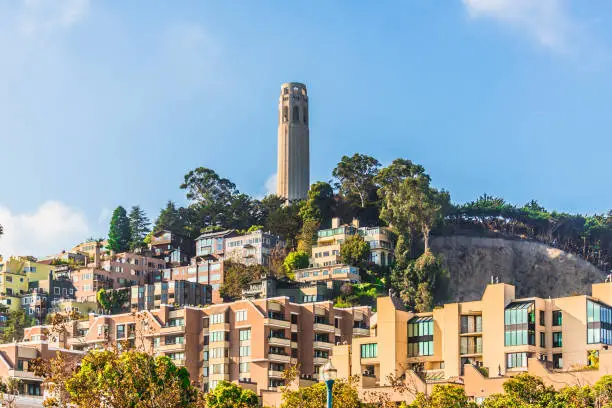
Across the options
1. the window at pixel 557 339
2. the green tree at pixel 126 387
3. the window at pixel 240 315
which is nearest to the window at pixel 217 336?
the window at pixel 240 315

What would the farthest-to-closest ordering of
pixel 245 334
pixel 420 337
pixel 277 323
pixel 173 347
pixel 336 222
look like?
pixel 336 222
pixel 173 347
pixel 245 334
pixel 277 323
pixel 420 337

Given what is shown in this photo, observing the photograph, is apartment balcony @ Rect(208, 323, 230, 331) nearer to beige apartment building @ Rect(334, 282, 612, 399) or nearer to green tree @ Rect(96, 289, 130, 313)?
beige apartment building @ Rect(334, 282, 612, 399)

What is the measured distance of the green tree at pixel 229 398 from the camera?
80125 mm

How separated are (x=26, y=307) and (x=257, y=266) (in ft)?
97.7

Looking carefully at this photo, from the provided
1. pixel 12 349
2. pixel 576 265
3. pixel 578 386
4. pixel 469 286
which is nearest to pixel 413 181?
pixel 469 286

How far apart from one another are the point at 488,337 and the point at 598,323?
8406 millimetres

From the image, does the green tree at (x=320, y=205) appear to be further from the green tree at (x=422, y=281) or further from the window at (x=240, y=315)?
the window at (x=240, y=315)

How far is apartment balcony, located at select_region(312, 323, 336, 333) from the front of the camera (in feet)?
376

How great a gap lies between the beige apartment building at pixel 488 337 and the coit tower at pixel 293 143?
82.6m

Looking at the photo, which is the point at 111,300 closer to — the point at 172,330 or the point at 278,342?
the point at 172,330

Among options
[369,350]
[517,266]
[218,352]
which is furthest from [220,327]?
[517,266]

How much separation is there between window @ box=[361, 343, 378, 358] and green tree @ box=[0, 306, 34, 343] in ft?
168

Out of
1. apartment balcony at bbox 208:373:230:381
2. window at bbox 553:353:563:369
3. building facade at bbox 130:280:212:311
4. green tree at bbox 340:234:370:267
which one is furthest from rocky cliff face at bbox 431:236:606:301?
window at bbox 553:353:563:369

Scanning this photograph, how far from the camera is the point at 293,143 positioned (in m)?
181
